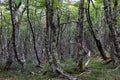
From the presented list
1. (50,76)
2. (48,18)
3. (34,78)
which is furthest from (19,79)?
(48,18)

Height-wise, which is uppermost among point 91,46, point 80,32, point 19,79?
point 80,32

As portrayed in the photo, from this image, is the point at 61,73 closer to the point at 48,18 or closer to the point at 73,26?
the point at 48,18

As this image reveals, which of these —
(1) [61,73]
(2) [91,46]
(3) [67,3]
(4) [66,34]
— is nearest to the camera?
(1) [61,73]

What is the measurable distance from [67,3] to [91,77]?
42.4 ft

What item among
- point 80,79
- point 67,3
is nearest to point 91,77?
point 80,79

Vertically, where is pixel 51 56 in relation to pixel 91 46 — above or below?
above

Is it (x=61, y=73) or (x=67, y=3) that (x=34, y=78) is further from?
(x=67, y=3)

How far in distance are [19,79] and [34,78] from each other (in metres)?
0.78

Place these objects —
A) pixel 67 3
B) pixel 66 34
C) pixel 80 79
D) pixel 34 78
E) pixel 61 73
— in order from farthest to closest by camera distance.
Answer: pixel 66 34 < pixel 67 3 < pixel 34 78 < pixel 61 73 < pixel 80 79

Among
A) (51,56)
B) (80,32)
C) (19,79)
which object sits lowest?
(19,79)

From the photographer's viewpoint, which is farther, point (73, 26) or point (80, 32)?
point (73, 26)

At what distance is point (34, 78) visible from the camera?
1226 centimetres

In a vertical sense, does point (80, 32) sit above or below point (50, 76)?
above

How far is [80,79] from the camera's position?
10.6 meters
